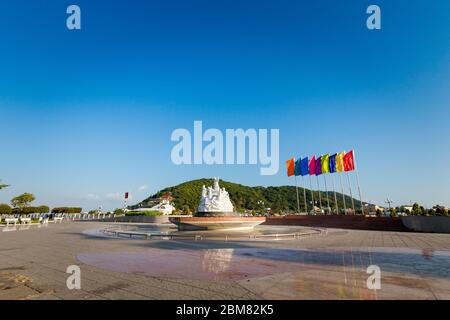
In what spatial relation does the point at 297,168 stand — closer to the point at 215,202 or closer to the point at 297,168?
the point at 297,168

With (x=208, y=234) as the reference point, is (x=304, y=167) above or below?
above

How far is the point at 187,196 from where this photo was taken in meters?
125

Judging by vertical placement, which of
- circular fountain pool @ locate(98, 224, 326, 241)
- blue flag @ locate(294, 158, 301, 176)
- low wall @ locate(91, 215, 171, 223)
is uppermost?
blue flag @ locate(294, 158, 301, 176)

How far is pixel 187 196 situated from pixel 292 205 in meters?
58.6

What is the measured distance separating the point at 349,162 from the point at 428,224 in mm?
19849

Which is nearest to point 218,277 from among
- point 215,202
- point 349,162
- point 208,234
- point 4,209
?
point 208,234

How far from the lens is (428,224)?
94.7 feet

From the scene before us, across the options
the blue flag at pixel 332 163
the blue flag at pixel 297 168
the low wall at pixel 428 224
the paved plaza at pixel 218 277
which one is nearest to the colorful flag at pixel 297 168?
the blue flag at pixel 297 168

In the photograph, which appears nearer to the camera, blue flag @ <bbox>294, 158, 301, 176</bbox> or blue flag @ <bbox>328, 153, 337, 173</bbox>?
blue flag @ <bbox>328, 153, 337, 173</bbox>

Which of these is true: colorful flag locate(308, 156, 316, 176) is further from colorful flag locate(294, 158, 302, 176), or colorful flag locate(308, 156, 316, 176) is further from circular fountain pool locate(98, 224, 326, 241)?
circular fountain pool locate(98, 224, 326, 241)

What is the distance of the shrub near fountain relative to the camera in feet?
88.6

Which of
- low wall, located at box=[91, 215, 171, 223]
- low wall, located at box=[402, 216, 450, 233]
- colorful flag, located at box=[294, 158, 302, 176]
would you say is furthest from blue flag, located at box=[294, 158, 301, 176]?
low wall, located at box=[91, 215, 171, 223]

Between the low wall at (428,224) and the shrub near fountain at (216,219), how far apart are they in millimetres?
17758

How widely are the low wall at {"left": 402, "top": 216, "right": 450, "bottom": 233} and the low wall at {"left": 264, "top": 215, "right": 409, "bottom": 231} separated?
1.04 meters
